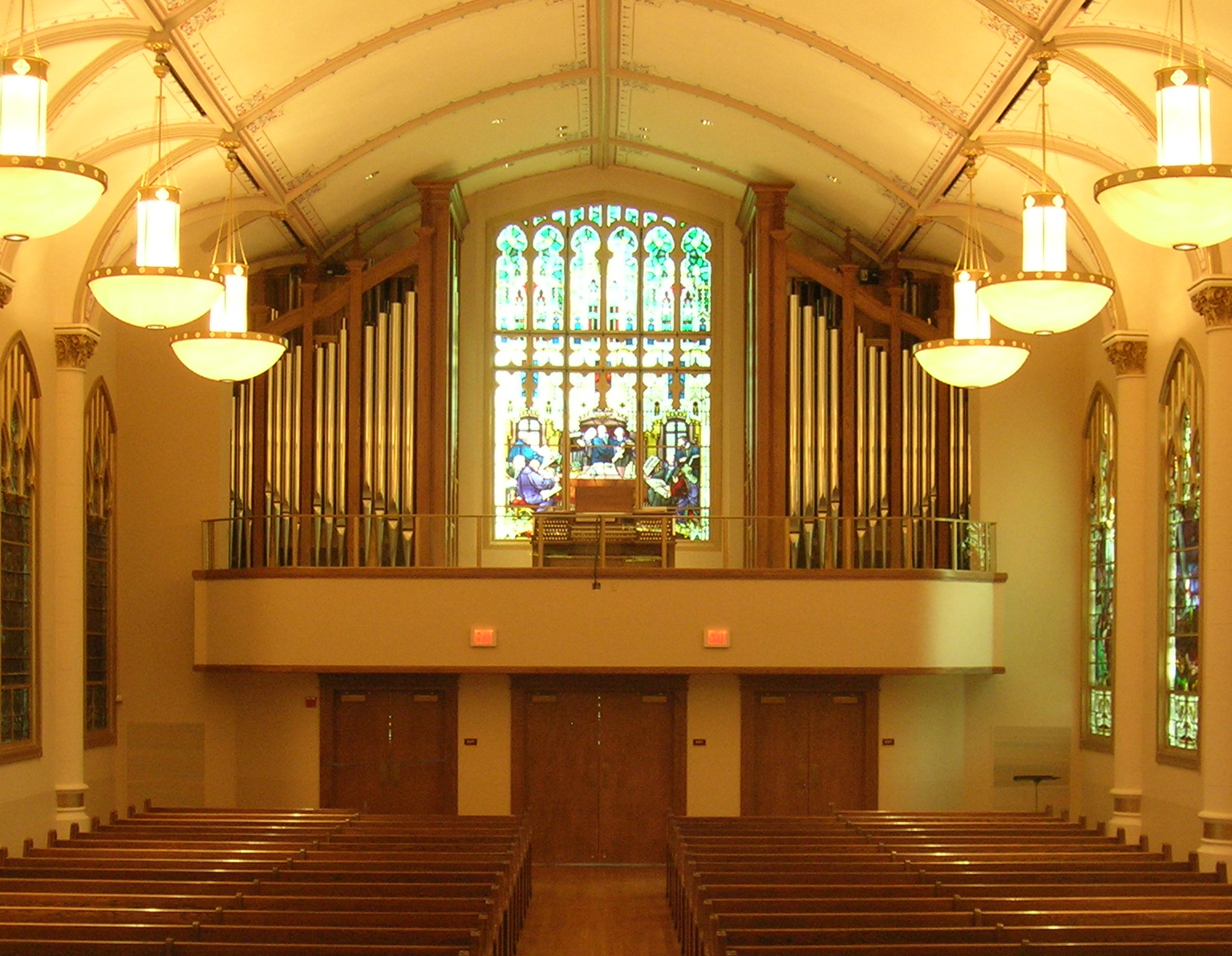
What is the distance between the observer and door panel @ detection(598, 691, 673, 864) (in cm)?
1753

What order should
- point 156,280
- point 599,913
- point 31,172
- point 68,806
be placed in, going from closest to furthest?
point 31,172 < point 156,280 < point 599,913 < point 68,806

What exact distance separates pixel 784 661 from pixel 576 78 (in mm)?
6113

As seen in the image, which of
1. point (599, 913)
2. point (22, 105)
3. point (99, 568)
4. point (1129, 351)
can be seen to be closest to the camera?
point (22, 105)

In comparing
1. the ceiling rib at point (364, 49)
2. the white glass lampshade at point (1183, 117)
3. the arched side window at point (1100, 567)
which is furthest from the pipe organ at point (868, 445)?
the white glass lampshade at point (1183, 117)

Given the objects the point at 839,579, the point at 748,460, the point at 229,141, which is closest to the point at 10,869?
the point at 229,141

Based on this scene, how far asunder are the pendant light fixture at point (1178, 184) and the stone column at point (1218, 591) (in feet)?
15.2

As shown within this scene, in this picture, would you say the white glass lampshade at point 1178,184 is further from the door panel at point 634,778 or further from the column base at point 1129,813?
the door panel at point 634,778

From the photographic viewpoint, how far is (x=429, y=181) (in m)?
17.9

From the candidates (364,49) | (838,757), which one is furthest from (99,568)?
(838,757)

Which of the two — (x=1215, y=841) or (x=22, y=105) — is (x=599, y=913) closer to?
(x=1215, y=841)

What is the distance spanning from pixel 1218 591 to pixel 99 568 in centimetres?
1034

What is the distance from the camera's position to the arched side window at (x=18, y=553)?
13.5 metres

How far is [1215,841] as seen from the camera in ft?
41.3

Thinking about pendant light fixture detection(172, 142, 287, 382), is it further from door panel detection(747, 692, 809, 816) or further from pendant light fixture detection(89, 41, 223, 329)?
door panel detection(747, 692, 809, 816)
